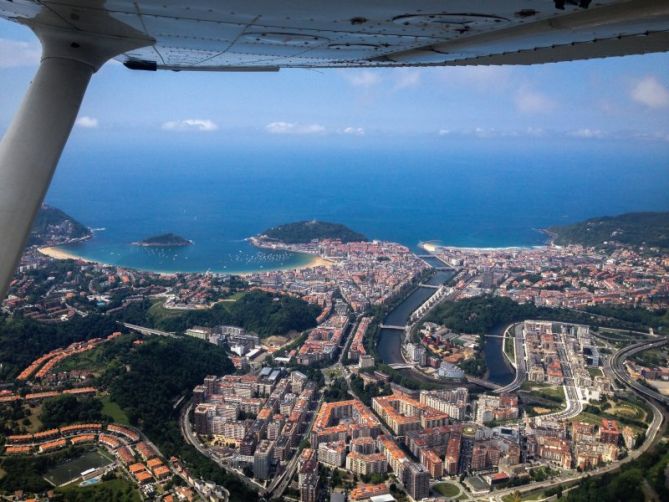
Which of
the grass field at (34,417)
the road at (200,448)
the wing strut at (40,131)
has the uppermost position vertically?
the wing strut at (40,131)

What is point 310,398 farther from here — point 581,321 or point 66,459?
point 581,321

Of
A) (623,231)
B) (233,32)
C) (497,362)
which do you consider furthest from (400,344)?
(623,231)

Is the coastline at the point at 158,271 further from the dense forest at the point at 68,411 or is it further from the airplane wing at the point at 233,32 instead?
the airplane wing at the point at 233,32

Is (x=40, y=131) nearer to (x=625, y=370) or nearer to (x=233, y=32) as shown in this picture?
(x=233, y=32)

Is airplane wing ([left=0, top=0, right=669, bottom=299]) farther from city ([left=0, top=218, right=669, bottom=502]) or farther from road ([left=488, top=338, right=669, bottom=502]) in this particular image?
road ([left=488, top=338, right=669, bottom=502])

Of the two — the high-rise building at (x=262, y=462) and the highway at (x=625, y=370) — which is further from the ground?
the highway at (x=625, y=370)

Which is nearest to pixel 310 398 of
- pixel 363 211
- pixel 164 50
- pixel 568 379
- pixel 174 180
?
pixel 568 379

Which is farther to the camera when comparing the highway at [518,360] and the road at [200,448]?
the highway at [518,360]

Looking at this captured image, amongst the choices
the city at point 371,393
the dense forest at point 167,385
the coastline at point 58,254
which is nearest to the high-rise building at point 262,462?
the city at point 371,393

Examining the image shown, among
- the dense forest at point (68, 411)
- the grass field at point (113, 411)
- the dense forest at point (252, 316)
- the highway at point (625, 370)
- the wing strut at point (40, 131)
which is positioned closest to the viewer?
the wing strut at point (40, 131)

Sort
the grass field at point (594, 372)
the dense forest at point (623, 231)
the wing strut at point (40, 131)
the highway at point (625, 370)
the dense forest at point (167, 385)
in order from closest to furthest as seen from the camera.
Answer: the wing strut at point (40, 131)
the dense forest at point (167, 385)
the highway at point (625, 370)
the grass field at point (594, 372)
the dense forest at point (623, 231)
